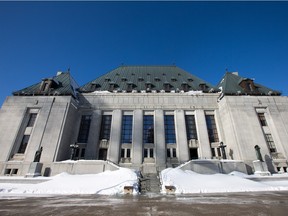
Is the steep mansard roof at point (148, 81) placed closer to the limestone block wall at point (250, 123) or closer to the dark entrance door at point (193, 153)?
the limestone block wall at point (250, 123)

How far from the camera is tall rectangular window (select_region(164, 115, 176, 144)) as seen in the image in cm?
2264

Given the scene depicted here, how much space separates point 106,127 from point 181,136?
11.9 m

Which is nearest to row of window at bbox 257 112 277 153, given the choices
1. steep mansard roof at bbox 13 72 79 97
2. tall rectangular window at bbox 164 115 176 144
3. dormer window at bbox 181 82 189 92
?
dormer window at bbox 181 82 189 92

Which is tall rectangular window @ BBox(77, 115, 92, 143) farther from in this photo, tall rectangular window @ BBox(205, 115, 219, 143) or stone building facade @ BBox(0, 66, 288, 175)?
tall rectangular window @ BBox(205, 115, 219, 143)

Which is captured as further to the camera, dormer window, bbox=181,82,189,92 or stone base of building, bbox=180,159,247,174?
dormer window, bbox=181,82,189,92

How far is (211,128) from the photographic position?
77.2 feet

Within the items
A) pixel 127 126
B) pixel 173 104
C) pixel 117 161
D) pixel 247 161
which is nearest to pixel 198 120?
pixel 173 104

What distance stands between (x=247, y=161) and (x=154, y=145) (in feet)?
39.2

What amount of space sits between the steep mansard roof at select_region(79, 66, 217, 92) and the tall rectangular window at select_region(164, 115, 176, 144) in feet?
16.7

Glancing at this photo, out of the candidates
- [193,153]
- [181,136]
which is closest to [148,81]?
[181,136]

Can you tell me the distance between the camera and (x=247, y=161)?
728 inches

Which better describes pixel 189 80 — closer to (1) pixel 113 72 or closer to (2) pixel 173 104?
(2) pixel 173 104

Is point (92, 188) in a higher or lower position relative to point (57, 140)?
lower

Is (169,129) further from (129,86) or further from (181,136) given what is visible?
(129,86)
